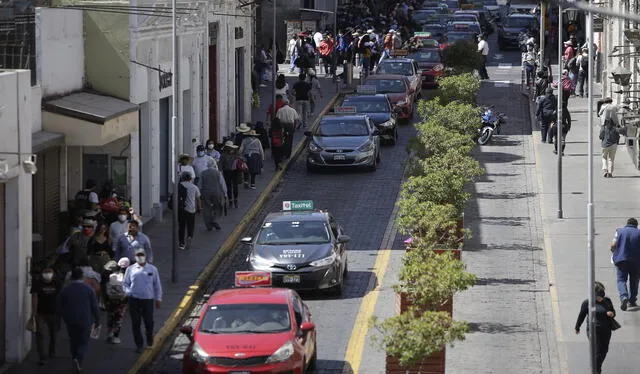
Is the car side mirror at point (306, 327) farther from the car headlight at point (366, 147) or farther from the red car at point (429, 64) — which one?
the red car at point (429, 64)

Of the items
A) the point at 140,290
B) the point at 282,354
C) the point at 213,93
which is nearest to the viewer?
the point at 282,354

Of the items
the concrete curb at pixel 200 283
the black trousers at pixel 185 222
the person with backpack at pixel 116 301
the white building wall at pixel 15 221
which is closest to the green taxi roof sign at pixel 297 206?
the concrete curb at pixel 200 283

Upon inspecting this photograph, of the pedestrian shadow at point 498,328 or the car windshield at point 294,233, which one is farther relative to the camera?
the car windshield at point 294,233

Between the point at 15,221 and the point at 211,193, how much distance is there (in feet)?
29.9

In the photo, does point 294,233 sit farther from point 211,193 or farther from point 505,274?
point 211,193

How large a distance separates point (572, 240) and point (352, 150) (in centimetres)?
978

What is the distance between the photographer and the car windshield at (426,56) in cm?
5884

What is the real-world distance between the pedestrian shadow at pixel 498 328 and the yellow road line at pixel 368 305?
5.60 feet

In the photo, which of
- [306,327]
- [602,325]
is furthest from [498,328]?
[306,327]

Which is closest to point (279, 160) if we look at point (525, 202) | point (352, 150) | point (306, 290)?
point (352, 150)

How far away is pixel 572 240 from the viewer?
3216 cm

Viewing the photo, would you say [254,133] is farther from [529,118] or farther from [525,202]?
[529,118]

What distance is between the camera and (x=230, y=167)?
35.8m

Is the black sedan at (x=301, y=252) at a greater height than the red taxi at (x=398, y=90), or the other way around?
the red taxi at (x=398, y=90)
